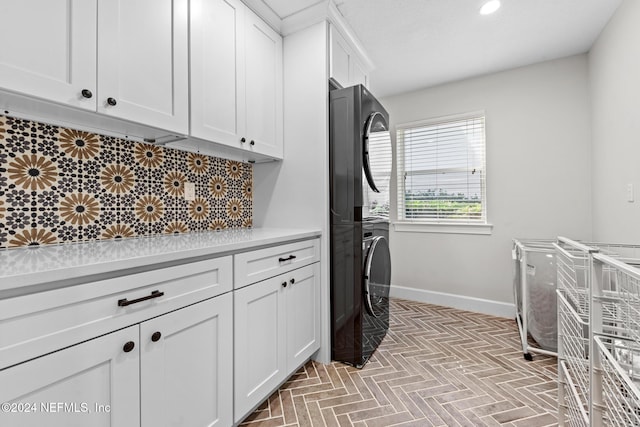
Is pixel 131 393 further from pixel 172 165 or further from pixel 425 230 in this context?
pixel 425 230

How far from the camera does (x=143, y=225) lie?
1604 millimetres

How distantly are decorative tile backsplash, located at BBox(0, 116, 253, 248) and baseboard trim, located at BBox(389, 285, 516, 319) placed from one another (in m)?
2.48

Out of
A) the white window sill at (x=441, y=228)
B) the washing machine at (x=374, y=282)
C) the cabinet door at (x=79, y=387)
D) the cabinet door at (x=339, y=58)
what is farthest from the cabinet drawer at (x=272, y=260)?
the white window sill at (x=441, y=228)

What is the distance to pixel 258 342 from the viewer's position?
1.49m

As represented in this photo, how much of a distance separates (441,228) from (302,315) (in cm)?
212

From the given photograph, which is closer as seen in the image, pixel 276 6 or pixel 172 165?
pixel 172 165

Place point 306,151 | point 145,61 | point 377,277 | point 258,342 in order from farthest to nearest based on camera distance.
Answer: point 377,277 → point 306,151 → point 258,342 → point 145,61

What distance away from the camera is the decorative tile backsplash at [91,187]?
1167 millimetres

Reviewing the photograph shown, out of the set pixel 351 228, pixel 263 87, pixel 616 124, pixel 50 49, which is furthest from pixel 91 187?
pixel 616 124

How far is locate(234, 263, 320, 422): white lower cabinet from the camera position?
1377 millimetres

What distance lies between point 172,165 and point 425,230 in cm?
272

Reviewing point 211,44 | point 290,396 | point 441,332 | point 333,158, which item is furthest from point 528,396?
point 211,44

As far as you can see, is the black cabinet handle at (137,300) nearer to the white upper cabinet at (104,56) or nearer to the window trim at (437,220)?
the white upper cabinet at (104,56)

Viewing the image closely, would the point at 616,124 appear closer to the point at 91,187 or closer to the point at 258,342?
the point at 258,342
